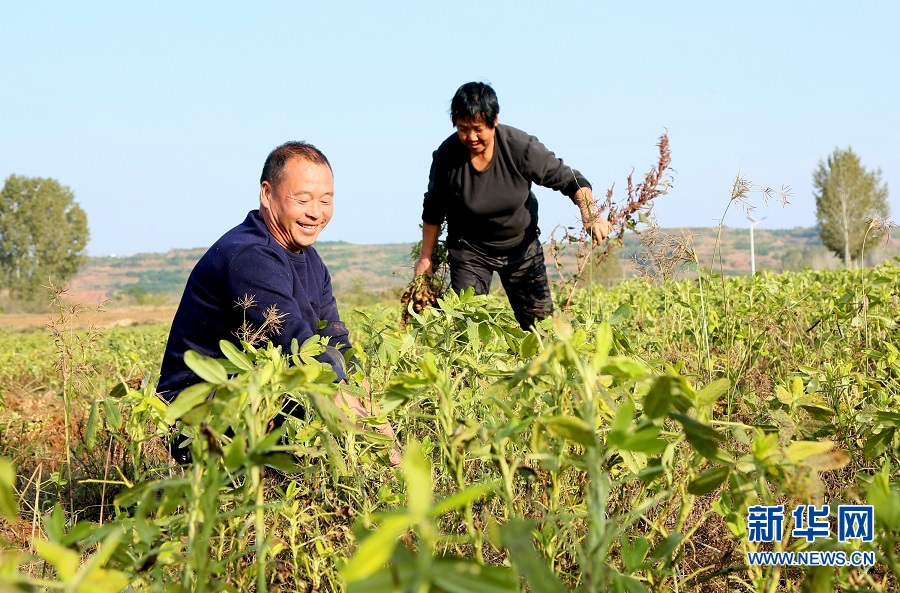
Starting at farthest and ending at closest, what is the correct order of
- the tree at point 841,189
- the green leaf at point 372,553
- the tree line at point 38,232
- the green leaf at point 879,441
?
1. the tree line at point 38,232
2. the tree at point 841,189
3. the green leaf at point 879,441
4. the green leaf at point 372,553

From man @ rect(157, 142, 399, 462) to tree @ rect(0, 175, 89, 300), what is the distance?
2415 inches

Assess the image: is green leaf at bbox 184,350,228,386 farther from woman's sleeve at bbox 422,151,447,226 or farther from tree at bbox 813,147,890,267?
tree at bbox 813,147,890,267

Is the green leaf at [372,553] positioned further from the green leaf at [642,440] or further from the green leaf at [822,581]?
the green leaf at [822,581]

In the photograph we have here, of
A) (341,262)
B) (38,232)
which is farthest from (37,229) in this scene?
(341,262)

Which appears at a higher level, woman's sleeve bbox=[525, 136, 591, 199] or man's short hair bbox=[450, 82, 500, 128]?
man's short hair bbox=[450, 82, 500, 128]

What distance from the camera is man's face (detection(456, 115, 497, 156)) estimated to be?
13.5 ft

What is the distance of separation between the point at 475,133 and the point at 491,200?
1.39 feet

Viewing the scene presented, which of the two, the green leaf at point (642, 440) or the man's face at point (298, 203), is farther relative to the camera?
the man's face at point (298, 203)

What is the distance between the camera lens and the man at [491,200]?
14.2 feet

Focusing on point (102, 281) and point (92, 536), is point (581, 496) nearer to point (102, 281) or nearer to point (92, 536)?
point (92, 536)

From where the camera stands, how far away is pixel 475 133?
417cm

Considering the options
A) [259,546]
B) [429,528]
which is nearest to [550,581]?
[429,528]

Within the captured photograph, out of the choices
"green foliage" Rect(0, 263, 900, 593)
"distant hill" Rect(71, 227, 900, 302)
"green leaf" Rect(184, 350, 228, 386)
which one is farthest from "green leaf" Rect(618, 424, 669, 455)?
"distant hill" Rect(71, 227, 900, 302)

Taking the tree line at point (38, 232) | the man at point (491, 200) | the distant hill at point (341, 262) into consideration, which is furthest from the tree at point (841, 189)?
the man at point (491, 200)
